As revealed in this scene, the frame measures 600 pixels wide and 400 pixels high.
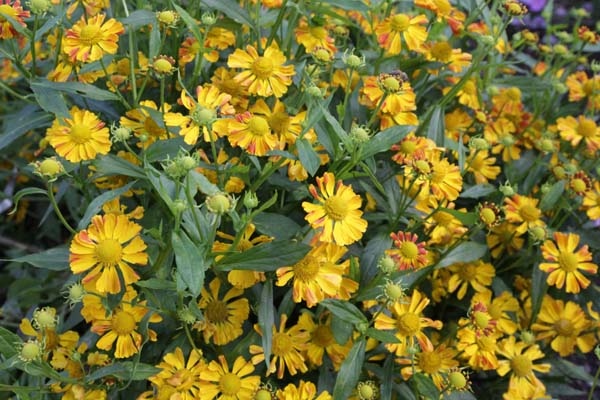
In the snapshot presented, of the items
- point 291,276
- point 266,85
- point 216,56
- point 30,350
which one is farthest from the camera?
point 216,56

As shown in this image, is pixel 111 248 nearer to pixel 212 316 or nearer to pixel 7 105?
pixel 212 316

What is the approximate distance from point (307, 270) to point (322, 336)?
21 centimetres

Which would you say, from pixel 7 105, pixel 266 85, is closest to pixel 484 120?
pixel 266 85

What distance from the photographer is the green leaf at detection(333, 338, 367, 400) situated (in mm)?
1079

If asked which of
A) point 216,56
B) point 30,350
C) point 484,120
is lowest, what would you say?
point 30,350

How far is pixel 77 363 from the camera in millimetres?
1146

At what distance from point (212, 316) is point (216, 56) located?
56cm

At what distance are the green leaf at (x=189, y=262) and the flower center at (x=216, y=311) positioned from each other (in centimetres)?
24

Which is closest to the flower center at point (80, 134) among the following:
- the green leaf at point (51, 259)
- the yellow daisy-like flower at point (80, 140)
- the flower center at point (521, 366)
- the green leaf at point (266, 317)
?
the yellow daisy-like flower at point (80, 140)

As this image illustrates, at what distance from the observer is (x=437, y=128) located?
1.37m

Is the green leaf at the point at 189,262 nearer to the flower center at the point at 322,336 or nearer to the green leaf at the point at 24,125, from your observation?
the flower center at the point at 322,336

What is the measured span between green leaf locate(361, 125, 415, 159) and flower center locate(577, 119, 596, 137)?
0.65 meters

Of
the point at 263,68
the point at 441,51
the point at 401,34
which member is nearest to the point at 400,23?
the point at 401,34

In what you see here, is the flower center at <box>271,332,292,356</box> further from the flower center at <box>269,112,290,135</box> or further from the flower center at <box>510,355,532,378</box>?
the flower center at <box>510,355,532,378</box>
